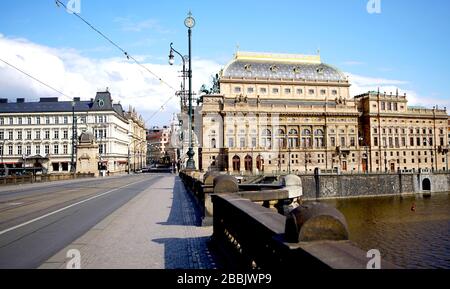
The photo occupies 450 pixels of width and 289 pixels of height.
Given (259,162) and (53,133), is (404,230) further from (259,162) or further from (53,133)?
(53,133)

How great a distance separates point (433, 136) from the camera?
107m

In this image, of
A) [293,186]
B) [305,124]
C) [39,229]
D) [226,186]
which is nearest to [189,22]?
[293,186]

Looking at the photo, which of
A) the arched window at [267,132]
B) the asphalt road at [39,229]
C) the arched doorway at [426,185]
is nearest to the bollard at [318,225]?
the asphalt road at [39,229]

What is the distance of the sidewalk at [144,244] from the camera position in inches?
285

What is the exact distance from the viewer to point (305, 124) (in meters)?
94.5

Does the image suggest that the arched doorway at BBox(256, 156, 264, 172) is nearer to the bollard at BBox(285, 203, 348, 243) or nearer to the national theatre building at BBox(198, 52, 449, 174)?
the national theatre building at BBox(198, 52, 449, 174)

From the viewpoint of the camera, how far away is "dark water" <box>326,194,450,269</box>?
86.9 ft

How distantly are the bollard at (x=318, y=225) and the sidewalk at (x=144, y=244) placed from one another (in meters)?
A: 3.86

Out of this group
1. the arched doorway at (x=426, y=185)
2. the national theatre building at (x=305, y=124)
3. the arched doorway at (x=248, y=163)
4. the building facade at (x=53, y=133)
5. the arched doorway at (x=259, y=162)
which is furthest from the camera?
the national theatre building at (x=305, y=124)

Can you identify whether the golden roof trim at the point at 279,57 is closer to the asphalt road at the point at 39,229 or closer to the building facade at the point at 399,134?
the building facade at the point at 399,134

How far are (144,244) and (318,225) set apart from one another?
642 cm

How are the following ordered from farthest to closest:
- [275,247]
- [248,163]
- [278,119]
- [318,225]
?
[278,119], [248,163], [275,247], [318,225]
